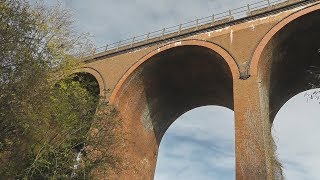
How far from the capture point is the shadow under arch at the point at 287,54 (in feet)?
39.4

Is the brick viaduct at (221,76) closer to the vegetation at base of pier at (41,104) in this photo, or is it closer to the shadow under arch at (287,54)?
the shadow under arch at (287,54)

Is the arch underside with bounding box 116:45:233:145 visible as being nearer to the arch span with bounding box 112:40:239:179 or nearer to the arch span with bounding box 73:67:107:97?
the arch span with bounding box 112:40:239:179

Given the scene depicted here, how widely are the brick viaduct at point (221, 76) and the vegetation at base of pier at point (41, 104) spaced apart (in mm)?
2372

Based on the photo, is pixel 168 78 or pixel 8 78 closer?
pixel 8 78

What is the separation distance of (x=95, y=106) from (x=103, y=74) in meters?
4.33

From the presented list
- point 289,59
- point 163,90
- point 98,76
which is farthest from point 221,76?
point 98,76

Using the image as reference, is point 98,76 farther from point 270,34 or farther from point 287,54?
point 287,54

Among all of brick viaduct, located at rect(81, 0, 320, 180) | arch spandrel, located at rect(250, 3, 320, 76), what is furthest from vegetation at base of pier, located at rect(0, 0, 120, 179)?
arch spandrel, located at rect(250, 3, 320, 76)

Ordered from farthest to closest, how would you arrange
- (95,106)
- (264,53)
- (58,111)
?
(264,53) < (95,106) < (58,111)

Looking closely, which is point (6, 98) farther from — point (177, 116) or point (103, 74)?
point (177, 116)

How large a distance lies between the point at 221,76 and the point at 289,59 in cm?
253

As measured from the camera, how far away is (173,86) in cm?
1562

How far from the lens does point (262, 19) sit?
1278 cm

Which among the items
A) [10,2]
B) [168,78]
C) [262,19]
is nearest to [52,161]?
[10,2]
